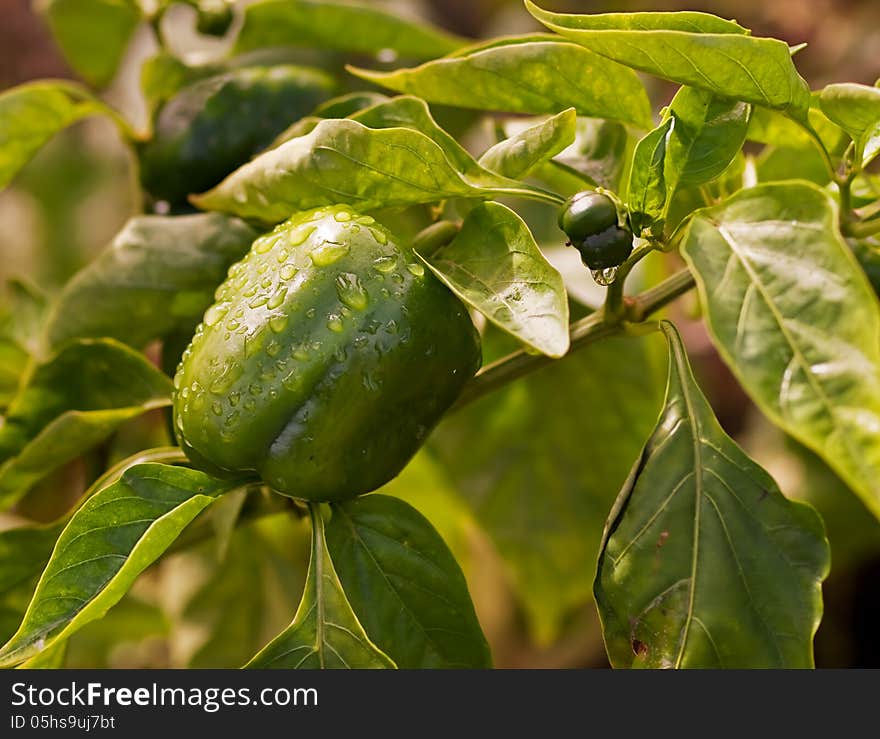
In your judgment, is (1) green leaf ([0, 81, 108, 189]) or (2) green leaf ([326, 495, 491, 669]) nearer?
(2) green leaf ([326, 495, 491, 669])

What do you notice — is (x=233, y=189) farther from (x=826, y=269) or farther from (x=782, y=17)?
(x=782, y=17)

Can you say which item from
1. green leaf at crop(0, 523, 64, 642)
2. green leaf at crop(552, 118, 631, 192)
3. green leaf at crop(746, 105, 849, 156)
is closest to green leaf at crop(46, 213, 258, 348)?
green leaf at crop(0, 523, 64, 642)

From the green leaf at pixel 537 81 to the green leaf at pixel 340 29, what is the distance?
0.84ft

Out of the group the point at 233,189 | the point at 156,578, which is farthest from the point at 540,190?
the point at 156,578

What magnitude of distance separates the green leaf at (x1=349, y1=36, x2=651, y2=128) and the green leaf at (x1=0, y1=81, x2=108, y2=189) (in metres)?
0.31

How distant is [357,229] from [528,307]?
113mm

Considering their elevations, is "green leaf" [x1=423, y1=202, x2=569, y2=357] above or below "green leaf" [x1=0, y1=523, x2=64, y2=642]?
above

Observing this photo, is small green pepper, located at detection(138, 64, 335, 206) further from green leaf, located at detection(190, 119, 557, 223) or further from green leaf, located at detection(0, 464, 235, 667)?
green leaf, located at detection(0, 464, 235, 667)

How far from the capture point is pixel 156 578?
1.45m

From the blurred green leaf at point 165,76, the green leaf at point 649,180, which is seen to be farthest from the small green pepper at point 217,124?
the green leaf at point 649,180

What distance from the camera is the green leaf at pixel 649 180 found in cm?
57

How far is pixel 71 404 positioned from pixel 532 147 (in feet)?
1.30

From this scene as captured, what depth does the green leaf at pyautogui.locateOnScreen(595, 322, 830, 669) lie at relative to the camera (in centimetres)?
54

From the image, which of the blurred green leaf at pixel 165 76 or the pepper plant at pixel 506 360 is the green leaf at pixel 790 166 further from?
the blurred green leaf at pixel 165 76
